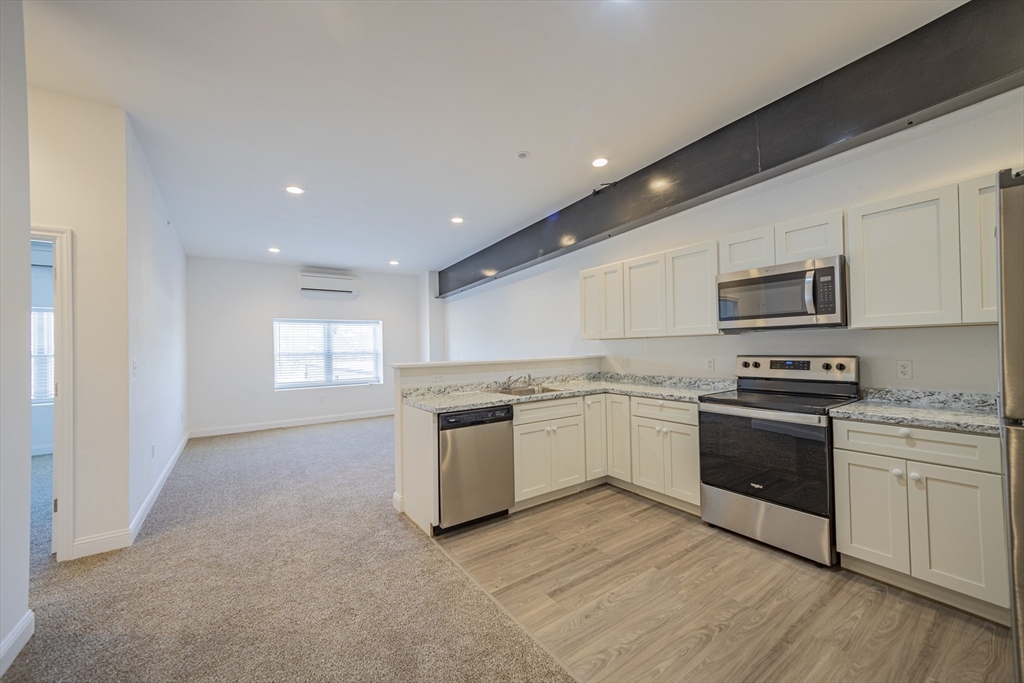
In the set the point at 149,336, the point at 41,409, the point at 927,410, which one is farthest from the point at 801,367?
the point at 41,409

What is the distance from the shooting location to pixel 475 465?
9.46 feet

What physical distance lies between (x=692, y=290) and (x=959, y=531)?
1.92 m

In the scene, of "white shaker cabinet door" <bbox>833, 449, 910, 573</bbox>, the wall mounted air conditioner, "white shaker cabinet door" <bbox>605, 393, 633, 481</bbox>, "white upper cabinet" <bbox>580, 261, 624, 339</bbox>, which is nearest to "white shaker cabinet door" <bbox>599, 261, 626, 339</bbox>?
"white upper cabinet" <bbox>580, 261, 624, 339</bbox>

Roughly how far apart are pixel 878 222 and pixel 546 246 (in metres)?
2.98

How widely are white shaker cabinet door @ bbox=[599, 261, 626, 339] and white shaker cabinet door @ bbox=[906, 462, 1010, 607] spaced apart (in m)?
2.13

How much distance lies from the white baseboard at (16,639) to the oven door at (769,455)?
363 centimetres

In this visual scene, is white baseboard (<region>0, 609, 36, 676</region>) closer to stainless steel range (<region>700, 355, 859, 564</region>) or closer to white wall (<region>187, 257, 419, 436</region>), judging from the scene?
stainless steel range (<region>700, 355, 859, 564</region>)

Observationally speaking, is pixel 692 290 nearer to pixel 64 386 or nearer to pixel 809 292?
pixel 809 292

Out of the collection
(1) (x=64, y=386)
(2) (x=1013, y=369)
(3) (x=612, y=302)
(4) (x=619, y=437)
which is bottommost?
(4) (x=619, y=437)

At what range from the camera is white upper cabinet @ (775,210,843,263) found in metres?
2.39

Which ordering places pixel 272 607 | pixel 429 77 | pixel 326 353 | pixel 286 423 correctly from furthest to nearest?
1. pixel 326 353
2. pixel 286 423
3. pixel 429 77
4. pixel 272 607

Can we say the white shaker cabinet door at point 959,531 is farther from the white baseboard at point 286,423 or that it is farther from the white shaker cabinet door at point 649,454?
the white baseboard at point 286,423

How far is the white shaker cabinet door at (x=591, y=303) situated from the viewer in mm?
3918

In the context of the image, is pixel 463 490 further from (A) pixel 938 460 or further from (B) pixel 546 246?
(B) pixel 546 246
